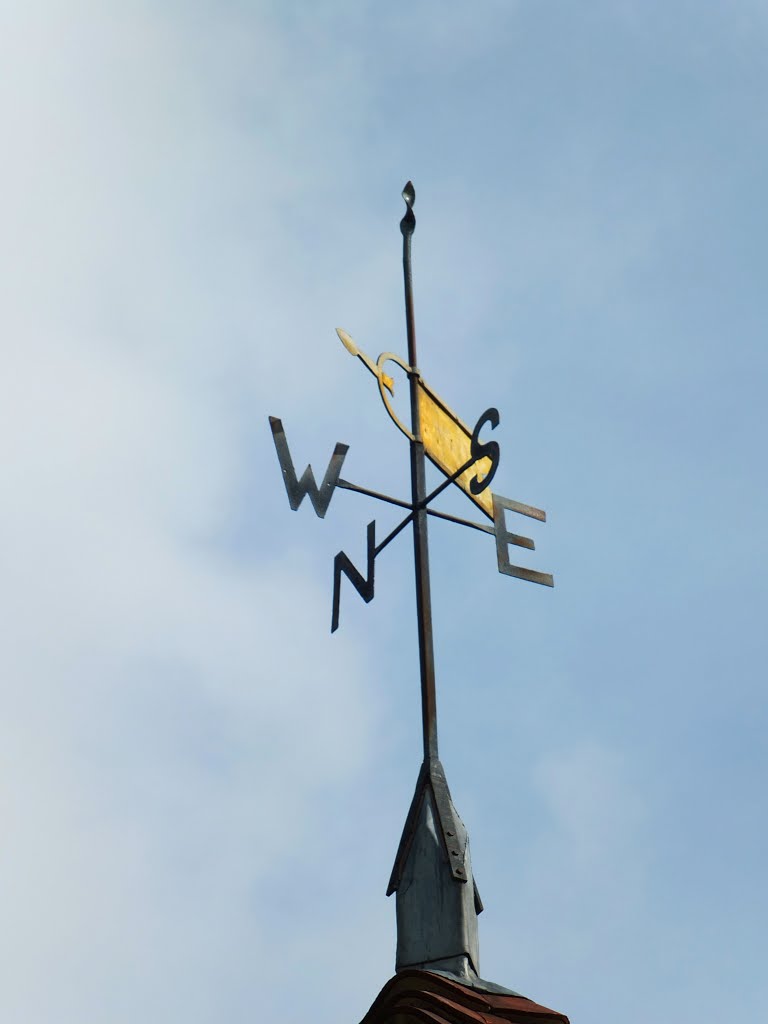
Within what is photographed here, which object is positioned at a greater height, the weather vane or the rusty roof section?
the weather vane

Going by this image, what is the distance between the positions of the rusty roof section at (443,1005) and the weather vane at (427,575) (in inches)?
5.3

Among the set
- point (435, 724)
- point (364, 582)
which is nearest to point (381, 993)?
point (435, 724)

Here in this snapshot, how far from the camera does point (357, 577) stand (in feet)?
20.2

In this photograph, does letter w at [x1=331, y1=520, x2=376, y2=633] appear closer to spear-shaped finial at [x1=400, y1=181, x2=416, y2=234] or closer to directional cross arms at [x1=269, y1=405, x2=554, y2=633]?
directional cross arms at [x1=269, y1=405, x2=554, y2=633]

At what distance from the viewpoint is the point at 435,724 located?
16.5ft

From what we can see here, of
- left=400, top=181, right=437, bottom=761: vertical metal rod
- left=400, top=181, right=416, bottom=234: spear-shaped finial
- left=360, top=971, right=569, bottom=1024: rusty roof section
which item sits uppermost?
left=400, top=181, right=416, bottom=234: spear-shaped finial

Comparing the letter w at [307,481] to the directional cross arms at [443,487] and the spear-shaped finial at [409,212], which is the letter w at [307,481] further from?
the spear-shaped finial at [409,212]

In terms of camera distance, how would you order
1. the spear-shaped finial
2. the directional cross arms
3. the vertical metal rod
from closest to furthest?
the vertical metal rod → the directional cross arms → the spear-shaped finial

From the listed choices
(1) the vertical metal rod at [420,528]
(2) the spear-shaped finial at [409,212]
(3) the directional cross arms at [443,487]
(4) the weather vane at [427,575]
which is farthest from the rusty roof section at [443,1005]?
(2) the spear-shaped finial at [409,212]

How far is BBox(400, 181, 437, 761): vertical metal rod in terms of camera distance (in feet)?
16.5

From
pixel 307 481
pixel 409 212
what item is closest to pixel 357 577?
pixel 307 481

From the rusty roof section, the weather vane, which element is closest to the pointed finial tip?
the weather vane

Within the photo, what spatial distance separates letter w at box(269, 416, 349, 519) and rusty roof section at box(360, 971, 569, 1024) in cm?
208

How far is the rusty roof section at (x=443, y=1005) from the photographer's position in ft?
13.7
